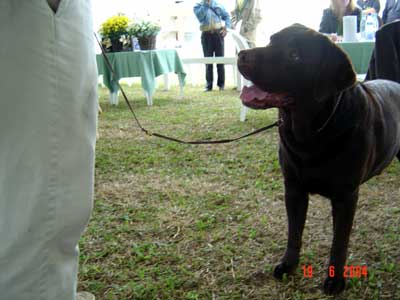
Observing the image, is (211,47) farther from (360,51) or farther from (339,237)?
(339,237)

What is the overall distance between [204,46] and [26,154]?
284 inches

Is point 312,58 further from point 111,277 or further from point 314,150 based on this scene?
point 111,277

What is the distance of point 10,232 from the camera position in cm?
95

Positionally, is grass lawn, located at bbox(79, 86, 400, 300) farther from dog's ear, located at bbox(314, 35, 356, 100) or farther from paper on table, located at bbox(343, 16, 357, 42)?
paper on table, located at bbox(343, 16, 357, 42)

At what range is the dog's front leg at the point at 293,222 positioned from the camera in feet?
4.92

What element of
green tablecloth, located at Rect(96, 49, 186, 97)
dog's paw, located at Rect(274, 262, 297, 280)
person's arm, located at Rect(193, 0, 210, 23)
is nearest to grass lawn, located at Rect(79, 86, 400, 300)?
dog's paw, located at Rect(274, 262, 297, 280)

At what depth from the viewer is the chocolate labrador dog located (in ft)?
4.27

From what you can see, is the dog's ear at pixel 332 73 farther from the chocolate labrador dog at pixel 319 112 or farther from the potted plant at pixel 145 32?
the potted plant at pixel 145 32

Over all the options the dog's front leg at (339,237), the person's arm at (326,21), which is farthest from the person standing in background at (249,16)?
the dog's front leg at (339,237)

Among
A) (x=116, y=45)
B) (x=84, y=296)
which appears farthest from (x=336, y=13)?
(x=84, y=296)

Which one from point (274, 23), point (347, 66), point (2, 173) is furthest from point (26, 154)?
point (274, 23)

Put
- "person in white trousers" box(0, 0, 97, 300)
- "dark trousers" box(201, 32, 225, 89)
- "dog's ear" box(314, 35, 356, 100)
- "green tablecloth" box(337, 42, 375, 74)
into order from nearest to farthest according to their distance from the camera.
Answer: "person in white trousers" box(0, 0, 97, 300) → "dog's ear" box(314, 35, 356, 100) → "green tablecloth" box(337, 42, 375, 74) → "dark trousers" box(201, 32, 225, 89)

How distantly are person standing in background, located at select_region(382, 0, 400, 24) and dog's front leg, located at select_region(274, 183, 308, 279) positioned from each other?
4.86 m

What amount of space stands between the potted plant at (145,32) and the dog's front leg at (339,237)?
5.63 metres
